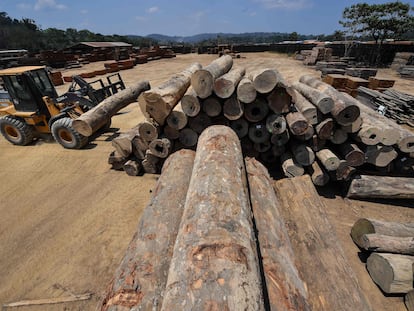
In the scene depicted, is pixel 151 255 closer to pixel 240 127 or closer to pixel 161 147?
pixel 161 147

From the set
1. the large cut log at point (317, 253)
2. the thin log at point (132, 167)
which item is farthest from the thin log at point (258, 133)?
the thin log at point (132, 167)

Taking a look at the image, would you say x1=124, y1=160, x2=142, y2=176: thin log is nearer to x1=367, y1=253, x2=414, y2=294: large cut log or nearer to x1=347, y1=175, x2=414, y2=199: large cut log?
x1=347, y1=175, x2=414, y2=199: large cut log

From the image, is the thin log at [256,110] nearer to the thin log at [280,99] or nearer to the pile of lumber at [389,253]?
the thin log at [280,99]

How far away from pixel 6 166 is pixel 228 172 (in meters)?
7.38

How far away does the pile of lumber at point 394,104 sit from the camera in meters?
8.38

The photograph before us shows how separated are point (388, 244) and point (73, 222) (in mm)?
5636

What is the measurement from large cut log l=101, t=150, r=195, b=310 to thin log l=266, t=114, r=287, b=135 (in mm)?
2097

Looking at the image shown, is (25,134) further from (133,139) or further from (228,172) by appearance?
(228,172)

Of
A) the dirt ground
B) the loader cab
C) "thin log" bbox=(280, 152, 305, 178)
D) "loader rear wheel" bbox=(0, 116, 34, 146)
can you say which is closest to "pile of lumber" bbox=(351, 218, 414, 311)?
the dirt ground

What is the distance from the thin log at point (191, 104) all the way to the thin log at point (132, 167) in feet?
6.81

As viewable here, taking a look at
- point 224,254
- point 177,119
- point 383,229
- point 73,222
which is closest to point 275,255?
point 224,254

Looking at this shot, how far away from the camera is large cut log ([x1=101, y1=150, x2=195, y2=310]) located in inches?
87.7

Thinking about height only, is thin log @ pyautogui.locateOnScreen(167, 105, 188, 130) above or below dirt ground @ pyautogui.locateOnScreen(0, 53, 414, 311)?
above

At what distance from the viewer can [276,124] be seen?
181 inches
